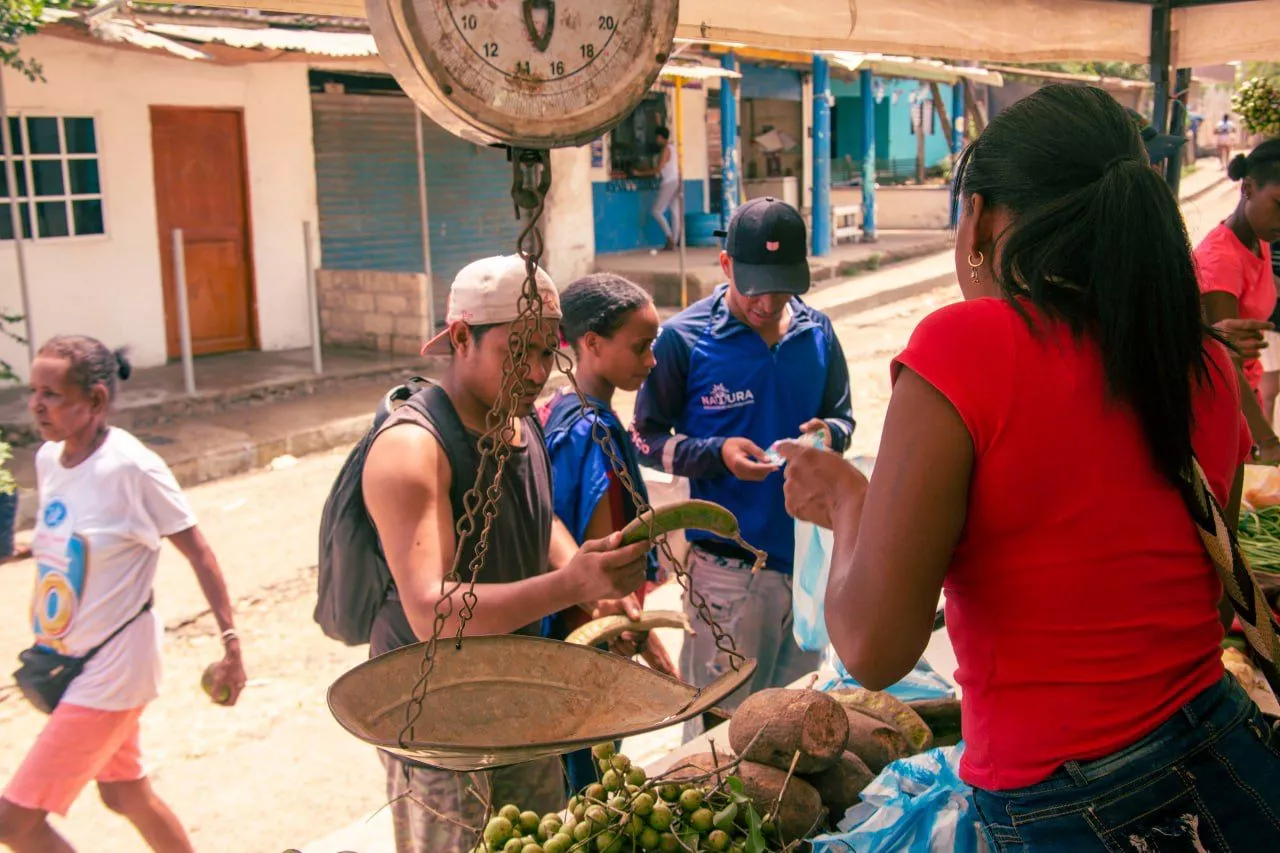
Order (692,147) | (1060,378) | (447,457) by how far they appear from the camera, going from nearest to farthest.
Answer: (1060,378) → (447,457) → (692,147)

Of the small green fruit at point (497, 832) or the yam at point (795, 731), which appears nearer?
the small green fruit at point (497, 832)

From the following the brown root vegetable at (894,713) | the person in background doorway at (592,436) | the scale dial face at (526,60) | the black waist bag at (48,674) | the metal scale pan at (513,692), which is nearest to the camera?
the scale dial face at (526,60)

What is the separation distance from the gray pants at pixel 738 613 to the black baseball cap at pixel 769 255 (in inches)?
34.5

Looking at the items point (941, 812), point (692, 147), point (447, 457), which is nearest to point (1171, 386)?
point (941, 812)

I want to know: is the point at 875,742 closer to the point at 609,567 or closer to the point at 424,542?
the point at 609,567

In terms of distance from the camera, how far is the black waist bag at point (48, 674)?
139 inches

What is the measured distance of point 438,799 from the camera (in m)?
2.55

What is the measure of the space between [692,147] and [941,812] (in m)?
16.5

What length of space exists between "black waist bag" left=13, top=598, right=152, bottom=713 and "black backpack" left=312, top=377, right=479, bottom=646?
4.45 ft

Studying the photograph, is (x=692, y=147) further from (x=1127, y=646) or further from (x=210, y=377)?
(x=1127, y=646)

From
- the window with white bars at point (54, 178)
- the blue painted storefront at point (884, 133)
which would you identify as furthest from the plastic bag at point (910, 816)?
the blue painted storefront at point (884, 133)

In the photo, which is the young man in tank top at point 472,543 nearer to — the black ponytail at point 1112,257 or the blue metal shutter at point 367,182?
the black ponytail at point 1112,257

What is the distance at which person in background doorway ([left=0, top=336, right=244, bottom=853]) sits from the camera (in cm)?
349

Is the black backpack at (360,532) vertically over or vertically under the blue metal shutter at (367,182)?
under
